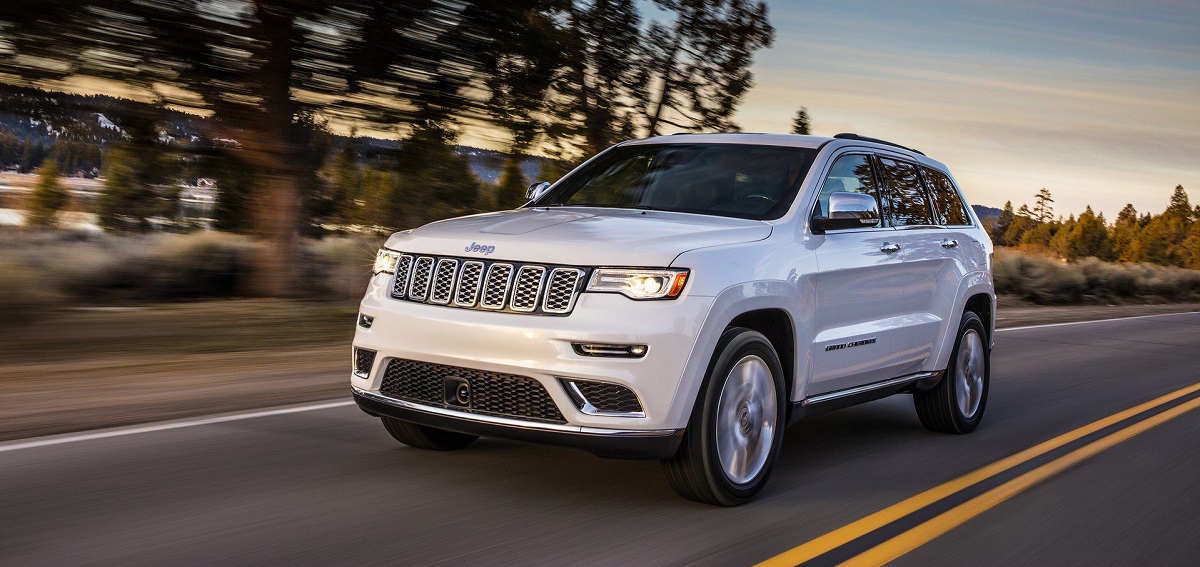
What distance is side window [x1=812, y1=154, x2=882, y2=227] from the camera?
20.7 ft

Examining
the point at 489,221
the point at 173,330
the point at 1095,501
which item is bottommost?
the point at 173,330

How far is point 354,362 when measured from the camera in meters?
5.79

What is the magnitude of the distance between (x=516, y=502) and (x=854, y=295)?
7.11 ft

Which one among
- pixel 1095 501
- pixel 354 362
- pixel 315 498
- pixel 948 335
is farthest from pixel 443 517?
pixel 948 335

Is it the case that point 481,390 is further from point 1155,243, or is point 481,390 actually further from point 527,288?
point 1155,243

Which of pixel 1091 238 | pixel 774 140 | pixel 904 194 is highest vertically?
pixel 774 140

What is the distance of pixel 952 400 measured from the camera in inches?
306

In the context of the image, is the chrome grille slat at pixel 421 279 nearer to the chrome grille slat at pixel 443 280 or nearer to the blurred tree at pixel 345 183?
the chrome grille slat at pixel 443 280

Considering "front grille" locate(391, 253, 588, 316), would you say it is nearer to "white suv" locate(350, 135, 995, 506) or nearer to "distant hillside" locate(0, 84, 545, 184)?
"white suv" locate(350, 135, 995, 506)

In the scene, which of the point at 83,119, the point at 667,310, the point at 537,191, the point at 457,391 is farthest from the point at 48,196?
the point at 667,310

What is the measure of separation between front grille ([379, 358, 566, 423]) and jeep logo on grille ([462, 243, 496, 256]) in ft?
1.74

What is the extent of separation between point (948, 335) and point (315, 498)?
13.7ft

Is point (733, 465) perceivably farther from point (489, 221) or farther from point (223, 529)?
point (223, 529)

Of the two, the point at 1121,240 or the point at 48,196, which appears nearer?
the point at 48,196
